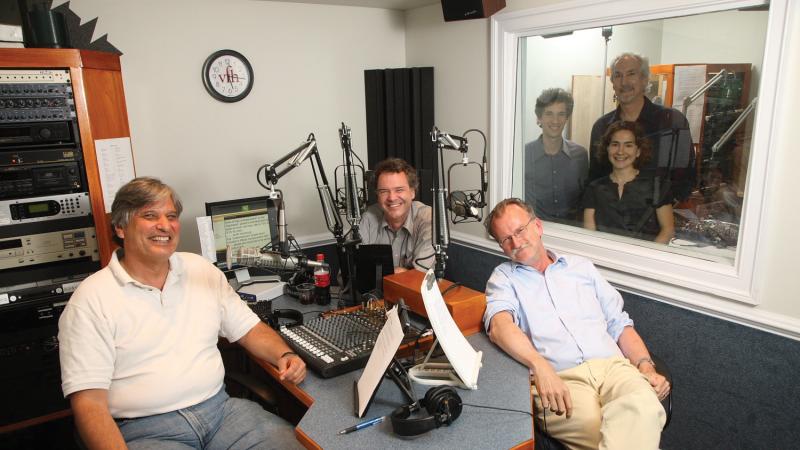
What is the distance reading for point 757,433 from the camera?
85.7 inches

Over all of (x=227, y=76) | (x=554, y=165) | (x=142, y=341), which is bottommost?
(x=142, y=341)

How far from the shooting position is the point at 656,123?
255 cm

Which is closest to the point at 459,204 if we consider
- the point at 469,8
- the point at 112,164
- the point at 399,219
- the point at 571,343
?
the point at 571,343

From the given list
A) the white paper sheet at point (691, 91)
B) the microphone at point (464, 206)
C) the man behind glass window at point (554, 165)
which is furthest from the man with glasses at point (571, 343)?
the man behind glass window at point (554, 165)

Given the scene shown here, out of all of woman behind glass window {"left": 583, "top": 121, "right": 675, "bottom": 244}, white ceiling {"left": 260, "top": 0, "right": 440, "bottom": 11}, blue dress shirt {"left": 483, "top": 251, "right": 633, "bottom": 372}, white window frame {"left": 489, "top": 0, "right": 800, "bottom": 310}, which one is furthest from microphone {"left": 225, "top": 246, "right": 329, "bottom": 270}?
white ceiling {"left": 260, "top": 0, "right": 440, "bottom": 11}

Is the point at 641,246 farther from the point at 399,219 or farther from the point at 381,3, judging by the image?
the point at 381,3

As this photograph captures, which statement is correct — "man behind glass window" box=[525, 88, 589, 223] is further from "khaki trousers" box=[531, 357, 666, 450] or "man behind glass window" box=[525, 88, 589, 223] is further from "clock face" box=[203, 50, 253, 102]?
"clock face" box=[203, 50, 253, 102]

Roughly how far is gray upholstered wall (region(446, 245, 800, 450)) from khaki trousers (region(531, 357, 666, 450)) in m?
0.61

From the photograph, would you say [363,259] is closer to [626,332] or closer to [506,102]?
[626,332]

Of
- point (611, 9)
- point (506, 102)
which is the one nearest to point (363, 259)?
point (506, 102)

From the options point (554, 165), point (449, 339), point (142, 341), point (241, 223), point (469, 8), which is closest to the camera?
point (449, 339)

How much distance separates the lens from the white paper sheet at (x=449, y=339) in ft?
4.92

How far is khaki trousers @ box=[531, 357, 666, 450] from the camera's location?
1590mm

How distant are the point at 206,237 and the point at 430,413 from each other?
62.6 inches
